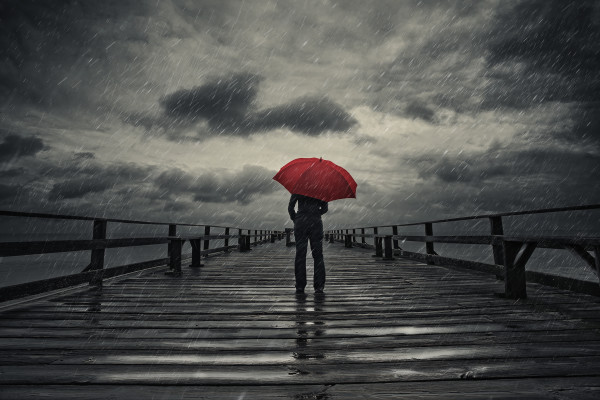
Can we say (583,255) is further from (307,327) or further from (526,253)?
(307,327)

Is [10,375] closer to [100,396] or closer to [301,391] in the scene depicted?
[100,396]

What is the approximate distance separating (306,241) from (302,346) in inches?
105

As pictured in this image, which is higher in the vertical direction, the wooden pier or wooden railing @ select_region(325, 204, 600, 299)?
wooden railing @ select_region(325, 204, 600, 299)

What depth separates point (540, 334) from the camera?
10.5 feet

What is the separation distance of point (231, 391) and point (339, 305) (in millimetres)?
2644

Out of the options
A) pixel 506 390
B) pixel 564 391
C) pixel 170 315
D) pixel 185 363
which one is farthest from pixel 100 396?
pixel 564 391

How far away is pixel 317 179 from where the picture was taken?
17.8ft

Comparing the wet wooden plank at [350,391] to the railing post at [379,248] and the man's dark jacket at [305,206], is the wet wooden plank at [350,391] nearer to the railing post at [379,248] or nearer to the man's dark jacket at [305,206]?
the man's dark jacket at [305,206]

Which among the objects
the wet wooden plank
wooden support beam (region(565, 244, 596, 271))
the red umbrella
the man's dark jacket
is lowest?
the wet wooden plank

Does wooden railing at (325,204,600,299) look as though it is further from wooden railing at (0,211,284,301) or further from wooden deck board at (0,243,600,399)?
wooden railing at (0,211,284,301)

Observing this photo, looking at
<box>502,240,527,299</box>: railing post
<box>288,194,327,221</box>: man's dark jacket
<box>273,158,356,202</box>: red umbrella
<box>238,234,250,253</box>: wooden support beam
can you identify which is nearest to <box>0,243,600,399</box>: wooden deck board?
<box>502,240,527,299</box>: railing post

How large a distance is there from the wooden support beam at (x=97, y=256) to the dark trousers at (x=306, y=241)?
10.6 feet

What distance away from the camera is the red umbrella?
5.34 m

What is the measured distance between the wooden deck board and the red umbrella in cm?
160
